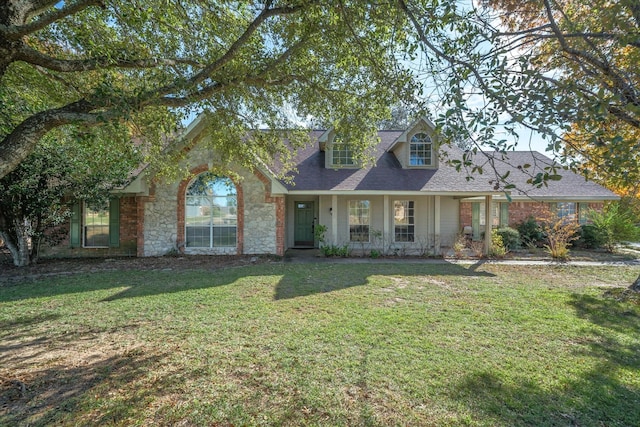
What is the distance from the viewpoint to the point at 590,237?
14.4 meters

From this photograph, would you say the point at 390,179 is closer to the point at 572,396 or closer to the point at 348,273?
the point at 348,273

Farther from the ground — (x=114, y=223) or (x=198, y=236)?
(x=114, y=223)

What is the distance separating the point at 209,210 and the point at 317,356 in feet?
30.7

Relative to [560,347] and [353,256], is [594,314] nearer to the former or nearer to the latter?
[560,347]

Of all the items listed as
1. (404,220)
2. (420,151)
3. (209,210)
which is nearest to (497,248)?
(404,220)

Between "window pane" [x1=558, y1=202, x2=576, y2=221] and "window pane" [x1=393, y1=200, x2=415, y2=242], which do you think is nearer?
"window pane" [x1=393, y1=200, x2=415, y2=242]

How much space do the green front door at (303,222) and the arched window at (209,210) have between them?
388cm

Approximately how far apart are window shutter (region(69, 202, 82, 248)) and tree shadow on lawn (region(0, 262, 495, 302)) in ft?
13.5

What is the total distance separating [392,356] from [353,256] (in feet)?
27.7

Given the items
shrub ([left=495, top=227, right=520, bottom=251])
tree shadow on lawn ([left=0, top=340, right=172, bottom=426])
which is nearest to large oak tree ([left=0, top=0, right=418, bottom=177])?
tree shadow on lawn ([left=0, top=340, right=172, bottom=426])

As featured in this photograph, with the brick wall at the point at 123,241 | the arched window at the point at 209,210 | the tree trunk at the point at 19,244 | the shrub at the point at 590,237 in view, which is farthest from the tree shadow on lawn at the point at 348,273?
the tree trunk at the point at 19,244

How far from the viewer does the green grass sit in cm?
299

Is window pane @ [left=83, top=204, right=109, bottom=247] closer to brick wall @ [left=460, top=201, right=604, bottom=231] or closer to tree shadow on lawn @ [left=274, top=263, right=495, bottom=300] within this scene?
tree shadow on lawn @ [left=274, top=263, right=495, bottom=300]

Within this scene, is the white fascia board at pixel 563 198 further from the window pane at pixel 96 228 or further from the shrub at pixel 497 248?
the window pane at pixel 96 228
